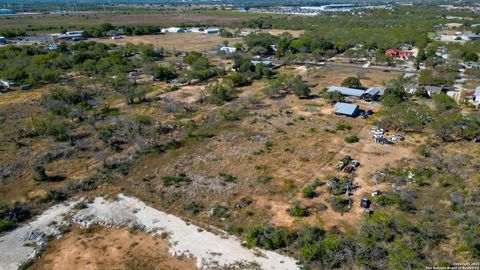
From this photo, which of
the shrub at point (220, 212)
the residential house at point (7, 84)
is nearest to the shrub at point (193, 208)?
the shrub at point (220, 212)

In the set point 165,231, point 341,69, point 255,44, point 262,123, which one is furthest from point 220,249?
point 255,44

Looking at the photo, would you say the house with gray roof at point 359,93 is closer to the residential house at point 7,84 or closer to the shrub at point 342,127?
the shrub at point 342,127

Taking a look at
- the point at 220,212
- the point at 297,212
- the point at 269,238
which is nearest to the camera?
the point at 269,238

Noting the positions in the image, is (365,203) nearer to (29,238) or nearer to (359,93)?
(29,238)

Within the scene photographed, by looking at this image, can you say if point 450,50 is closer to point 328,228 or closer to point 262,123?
point 262,123

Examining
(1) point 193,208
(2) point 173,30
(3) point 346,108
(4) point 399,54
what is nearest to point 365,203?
(1) point 193,208

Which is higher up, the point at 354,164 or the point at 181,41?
the point at 181,41

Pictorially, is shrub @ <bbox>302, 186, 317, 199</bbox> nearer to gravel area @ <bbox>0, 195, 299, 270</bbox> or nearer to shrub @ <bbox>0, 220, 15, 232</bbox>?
gravel area @ <bbox>0, 195, 299, 270</bbox>
